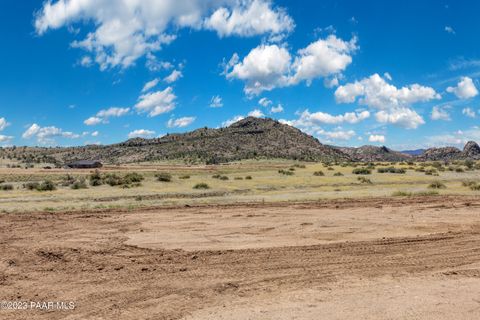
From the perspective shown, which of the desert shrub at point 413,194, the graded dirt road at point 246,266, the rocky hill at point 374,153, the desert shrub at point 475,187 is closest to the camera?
the graded dirt road at point 246,266

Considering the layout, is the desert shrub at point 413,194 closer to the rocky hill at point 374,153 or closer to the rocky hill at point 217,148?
the rocky hill at point 217,148

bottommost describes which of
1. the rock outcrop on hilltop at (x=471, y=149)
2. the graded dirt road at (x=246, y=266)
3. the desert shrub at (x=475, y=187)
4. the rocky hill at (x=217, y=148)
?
the graded dirt road at (x=246, y=266)

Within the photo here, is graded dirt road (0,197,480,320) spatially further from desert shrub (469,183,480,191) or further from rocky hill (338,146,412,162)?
rocky hill (338,146,412,162)

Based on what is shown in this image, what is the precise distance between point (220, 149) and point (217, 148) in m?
1.49

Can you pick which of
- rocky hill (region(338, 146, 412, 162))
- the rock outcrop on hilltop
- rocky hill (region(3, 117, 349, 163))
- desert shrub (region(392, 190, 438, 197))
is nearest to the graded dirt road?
desert shrub (region(392, 190, 438, 197))

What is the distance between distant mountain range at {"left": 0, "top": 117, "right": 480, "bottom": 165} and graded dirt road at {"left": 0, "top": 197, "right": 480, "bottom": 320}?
87764 mm

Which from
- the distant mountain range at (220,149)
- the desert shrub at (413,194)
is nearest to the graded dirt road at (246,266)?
the desert shrub at (413,194)

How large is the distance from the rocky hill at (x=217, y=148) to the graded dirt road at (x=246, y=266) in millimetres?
89757

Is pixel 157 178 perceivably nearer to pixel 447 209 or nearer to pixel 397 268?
pixel 447 209

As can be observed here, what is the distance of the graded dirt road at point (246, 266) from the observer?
928 centimetres

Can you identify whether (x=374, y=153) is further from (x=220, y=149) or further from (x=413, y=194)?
(x=413, y=194)

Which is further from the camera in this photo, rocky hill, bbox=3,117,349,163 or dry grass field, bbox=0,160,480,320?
rocky hill, bbox=3,117,349,163

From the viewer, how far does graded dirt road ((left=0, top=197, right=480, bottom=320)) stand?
9.28m

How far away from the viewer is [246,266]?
12438 millimetres
